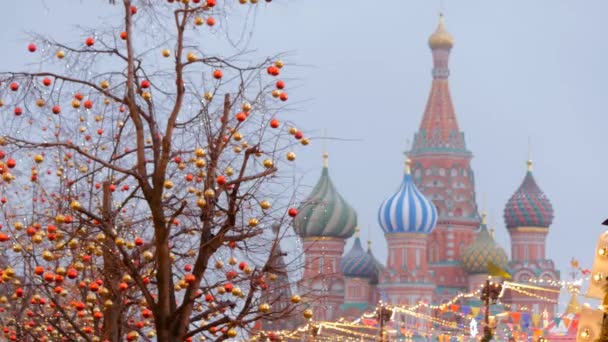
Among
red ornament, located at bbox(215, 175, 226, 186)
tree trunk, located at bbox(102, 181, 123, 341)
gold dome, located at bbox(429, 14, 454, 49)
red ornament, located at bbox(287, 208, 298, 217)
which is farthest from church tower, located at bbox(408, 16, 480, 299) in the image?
red ornament, located at bbox(215, 175, 226, 186)

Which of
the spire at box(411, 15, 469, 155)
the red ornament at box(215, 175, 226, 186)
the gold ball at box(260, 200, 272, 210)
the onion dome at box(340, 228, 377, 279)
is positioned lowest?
the gold ball at box(260, 200, 272, 210)

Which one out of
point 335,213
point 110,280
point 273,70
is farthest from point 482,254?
point 273,70

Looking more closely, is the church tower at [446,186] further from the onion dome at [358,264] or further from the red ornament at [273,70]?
the red ornament at [273,70]

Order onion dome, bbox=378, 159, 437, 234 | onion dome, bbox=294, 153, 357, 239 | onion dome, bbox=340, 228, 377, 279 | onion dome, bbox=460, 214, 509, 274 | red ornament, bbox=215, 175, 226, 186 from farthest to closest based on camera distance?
onion dome, bbox=340, 228, 377, 279 → onion dome, bbox=294, 153, 357, 239 → onion dome, bbox=460, 214, 509, 274 → onion dome, bbox=378, 159, 437, 234 → red ornament, bbox=215, 175, 226, 186

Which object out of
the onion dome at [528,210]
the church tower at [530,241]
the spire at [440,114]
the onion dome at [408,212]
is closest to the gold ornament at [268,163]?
the onion dome at [408,212]

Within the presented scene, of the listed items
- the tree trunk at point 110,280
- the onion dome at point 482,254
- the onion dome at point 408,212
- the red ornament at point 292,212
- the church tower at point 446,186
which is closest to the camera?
the red ornament at point 292,212

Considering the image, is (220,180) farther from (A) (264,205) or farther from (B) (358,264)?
(B) (358,264)

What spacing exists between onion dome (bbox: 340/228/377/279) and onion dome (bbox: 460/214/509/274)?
5.44 m

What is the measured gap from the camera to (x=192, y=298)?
11.0m

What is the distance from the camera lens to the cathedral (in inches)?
3150

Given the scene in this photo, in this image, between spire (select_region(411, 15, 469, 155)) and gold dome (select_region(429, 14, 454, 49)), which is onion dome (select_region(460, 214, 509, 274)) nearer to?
spire (select_region(411, 15, 469, 155))

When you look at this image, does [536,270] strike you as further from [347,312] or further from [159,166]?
[159,166]

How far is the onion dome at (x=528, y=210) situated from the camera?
8294 cm

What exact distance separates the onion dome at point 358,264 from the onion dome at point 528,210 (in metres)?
7.86
